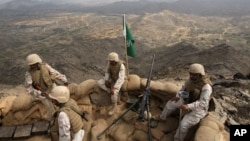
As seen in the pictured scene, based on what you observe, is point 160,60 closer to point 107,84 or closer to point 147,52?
point 147,52

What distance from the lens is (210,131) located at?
526cm

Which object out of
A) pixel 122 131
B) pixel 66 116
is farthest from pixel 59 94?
pixel 122 131

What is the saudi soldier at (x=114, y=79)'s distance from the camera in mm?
6855

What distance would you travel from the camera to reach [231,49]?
854 inches

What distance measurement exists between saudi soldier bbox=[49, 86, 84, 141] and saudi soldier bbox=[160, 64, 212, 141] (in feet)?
5.99

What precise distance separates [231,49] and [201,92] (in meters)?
17.2

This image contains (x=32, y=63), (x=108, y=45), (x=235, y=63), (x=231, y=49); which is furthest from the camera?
(x=108, y=45)

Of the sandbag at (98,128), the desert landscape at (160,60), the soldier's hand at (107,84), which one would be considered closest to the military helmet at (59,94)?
the sandbag at (98,128)

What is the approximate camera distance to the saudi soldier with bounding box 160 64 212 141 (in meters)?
5.54

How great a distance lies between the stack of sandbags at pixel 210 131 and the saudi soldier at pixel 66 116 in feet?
6.20

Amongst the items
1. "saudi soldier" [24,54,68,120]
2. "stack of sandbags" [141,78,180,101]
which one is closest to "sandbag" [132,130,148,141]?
"stack of sandbags" [141,78,180,101]

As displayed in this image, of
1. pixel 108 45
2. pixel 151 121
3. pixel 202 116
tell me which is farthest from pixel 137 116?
pixel 108 45

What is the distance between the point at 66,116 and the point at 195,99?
2.37 m

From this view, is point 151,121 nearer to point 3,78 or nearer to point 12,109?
point 12,109
